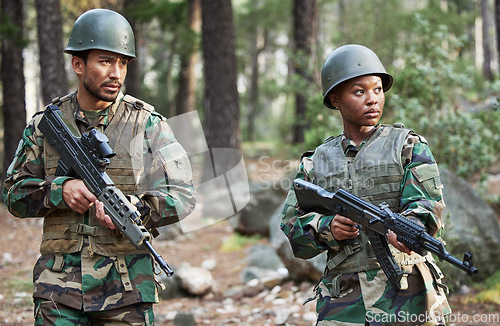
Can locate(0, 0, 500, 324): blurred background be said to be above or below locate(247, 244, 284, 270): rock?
above

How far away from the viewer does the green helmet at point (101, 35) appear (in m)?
3.09

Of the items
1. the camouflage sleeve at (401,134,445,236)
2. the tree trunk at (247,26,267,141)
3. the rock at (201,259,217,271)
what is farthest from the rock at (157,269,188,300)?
the tree trunk at (247,26,267,141)

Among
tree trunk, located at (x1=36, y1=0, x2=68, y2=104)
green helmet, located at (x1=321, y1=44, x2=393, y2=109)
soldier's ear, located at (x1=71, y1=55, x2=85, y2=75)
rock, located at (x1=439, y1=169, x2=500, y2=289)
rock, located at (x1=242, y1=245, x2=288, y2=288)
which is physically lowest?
rock, located at (x1=242, y1=245, x2=288, y2=288)

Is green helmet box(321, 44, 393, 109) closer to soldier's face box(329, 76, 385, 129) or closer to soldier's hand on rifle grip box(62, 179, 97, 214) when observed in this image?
soldier's face box(329, 76, 385, 129)

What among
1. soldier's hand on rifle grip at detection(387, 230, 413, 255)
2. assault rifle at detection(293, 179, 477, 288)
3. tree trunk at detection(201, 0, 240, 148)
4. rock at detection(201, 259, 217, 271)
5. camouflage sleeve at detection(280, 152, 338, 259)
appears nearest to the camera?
assault rifle at detection(293, 179, 477, 288)

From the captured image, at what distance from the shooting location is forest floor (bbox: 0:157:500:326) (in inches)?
213

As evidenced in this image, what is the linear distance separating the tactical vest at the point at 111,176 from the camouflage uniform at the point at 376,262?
0.97m

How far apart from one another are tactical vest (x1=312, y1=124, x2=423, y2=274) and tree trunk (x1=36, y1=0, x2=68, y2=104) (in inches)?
319

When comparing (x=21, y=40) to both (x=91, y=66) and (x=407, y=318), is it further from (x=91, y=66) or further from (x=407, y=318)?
(x=407, y=318)

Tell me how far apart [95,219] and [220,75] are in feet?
25.6

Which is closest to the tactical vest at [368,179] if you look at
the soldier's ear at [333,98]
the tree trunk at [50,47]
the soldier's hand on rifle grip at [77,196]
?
the soldier's ear at [333,98]

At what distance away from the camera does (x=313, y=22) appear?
1378 centimetres

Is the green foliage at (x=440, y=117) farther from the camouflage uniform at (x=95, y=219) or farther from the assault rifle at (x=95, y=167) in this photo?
the assault rifle at (x=95, y=167)

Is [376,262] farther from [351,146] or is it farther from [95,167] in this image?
[95,167]
